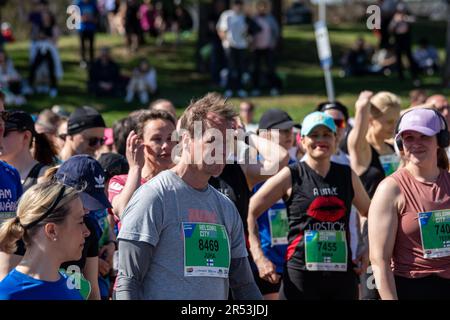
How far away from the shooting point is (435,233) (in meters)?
5.29

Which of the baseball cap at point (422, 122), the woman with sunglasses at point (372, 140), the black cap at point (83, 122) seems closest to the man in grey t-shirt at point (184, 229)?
the baseball cap at point (422, 122)

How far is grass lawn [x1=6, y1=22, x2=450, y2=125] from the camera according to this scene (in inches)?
769

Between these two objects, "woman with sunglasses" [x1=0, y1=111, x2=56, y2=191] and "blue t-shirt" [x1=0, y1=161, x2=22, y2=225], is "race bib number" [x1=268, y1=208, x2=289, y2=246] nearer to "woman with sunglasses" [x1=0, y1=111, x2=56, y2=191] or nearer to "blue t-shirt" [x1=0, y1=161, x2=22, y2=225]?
"woman with sunglasses" [x1=0, y1=111, x2=56, y2=191]

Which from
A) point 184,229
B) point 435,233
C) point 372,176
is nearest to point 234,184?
point 372,176

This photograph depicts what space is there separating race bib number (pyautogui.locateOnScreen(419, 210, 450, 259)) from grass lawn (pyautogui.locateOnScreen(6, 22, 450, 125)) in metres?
11.9

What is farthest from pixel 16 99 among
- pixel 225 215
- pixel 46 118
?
pixel 225 215

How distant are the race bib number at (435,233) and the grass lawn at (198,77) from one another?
39.2 ft

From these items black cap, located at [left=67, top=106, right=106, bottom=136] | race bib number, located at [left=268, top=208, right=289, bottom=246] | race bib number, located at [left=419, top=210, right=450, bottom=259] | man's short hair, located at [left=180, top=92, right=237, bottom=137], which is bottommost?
race bib number, located at [left=268, top=208, right=289, bottom=246]

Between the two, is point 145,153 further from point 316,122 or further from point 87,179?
point 316,122

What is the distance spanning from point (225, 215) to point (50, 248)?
103 cm

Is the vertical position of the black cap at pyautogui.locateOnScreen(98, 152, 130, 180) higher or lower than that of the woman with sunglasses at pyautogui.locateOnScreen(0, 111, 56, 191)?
lower

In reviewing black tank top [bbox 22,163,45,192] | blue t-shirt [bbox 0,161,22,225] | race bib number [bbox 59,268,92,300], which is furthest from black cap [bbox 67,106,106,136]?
race bib number [bbox 59,268,92,300]

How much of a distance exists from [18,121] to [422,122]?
2.79m

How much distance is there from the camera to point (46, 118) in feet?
31.2
